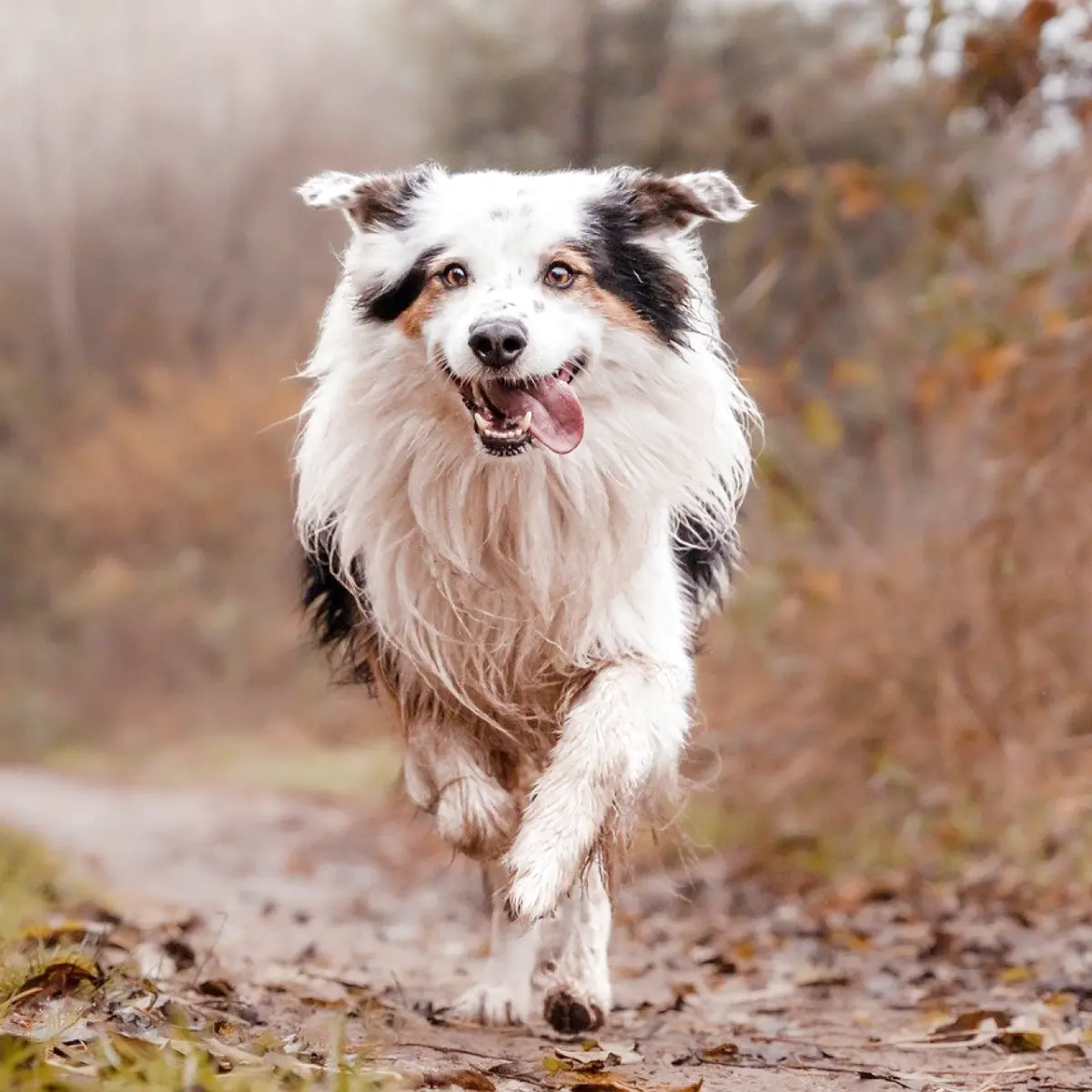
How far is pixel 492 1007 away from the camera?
3.89 metres

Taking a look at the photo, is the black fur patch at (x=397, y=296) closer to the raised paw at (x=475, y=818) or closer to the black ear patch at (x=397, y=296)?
the black ear patch at (x=397, y=296)

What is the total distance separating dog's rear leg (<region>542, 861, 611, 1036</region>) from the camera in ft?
12.2

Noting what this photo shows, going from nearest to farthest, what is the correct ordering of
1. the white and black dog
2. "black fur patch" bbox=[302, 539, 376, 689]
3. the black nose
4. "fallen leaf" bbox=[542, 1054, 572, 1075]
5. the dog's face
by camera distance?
"fallen leaf" bbox=[542, 1054, 572, 1075] → the black nose → the dog's face → the white and black dog → "black fur patch" bbox=[302, 539, 376, 689]

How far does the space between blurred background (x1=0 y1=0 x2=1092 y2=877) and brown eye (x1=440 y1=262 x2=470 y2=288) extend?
173 cm

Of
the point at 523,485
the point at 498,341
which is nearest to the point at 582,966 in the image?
the point at 523,485

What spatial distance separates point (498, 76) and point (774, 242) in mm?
6771

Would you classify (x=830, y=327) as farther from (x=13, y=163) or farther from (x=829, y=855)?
(x=13, y=163)

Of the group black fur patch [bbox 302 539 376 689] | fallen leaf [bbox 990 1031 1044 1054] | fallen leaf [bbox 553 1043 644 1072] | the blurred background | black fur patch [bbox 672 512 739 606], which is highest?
the blurred background

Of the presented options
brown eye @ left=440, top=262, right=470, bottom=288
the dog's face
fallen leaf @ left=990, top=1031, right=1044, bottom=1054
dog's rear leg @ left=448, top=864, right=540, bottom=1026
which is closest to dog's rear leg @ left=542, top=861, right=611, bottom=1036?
dog's rear leg @ left=448, top=864, right=540, bottom=1026

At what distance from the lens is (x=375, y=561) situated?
3904 mm

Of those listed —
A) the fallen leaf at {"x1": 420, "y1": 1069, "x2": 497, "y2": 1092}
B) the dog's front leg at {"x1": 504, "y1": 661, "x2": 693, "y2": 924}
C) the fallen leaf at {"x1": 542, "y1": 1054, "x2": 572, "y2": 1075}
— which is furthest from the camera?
the dog's front leg at {"x1": 504, "y1": 661, "x2": 693, "y2": 924}

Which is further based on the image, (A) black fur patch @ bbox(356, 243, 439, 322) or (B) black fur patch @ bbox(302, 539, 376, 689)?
(B) black fur patch @ bbox(302, 539, 376, 689)

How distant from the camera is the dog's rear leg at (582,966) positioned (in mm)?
3715

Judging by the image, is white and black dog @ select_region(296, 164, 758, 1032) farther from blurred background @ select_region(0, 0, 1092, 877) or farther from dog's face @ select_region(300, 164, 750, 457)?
blurred background @ select_region(0, 0, 1092, 877)
